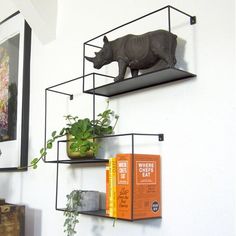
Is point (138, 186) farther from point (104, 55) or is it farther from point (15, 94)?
point (15, 94)

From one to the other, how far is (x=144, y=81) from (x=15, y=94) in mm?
1022

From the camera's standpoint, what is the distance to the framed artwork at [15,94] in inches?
80.7

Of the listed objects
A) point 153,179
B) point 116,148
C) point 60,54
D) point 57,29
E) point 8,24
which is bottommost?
point 153,179

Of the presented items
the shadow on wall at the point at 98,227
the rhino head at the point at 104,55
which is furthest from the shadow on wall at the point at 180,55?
the shadow on wall at the point at 98,227

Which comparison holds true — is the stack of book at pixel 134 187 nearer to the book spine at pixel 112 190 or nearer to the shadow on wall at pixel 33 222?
the book spine at pixel 112 190

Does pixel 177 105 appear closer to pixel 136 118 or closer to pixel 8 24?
pixel 136 118

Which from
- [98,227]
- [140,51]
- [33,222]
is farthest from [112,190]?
[33,222]

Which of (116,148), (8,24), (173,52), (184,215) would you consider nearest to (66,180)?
(116,148)

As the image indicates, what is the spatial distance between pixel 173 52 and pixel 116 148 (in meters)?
0.46

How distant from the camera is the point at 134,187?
1.24m

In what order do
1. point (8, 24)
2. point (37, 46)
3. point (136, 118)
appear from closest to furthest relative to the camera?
point (136, 118) < point (37, 46) < point (8, 24)

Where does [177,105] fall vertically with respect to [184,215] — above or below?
above

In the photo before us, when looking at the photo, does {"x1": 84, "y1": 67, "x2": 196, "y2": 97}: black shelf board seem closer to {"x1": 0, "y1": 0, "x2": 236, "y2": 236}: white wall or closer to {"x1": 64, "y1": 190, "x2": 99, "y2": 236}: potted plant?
{"x1": 0, "y1": 0, "x2": 236, "y2": 236}: white wall

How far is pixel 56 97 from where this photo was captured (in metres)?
1.90
